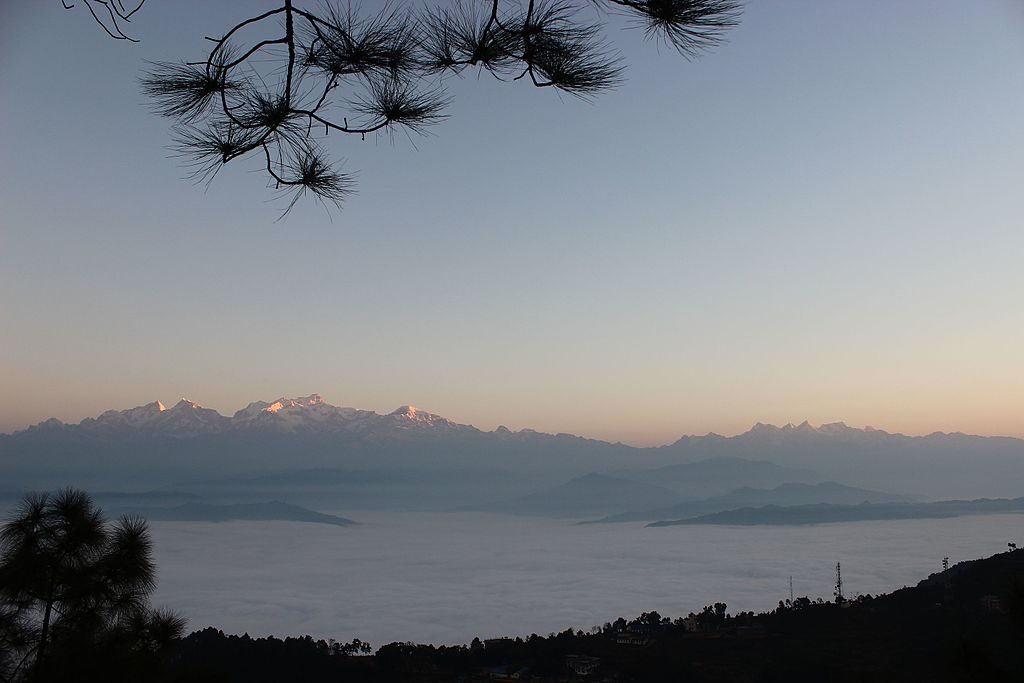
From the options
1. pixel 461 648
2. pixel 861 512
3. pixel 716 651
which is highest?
pixel 716 651

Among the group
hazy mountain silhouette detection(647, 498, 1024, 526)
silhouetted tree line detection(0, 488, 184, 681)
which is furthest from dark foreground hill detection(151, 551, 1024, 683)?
hazy mountain silhouette detection(647, 498, 1024, 526)

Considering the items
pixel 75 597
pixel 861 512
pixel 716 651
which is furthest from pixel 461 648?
pixel 861 512

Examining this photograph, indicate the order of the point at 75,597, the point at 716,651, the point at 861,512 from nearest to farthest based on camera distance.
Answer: the point at 75,597 < the point at 716,651 < the point at 861,512

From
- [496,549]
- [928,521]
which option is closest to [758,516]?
[928,521]

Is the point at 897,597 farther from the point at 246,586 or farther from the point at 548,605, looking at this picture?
the point at 246,586

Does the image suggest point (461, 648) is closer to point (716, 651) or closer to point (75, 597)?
point (716, 651)

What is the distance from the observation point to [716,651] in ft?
75.7

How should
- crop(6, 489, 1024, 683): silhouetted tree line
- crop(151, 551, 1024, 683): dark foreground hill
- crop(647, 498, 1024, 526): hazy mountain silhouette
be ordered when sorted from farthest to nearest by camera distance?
crop(647, 498, 1024, 526): hazy mountain silhouette, crop(151, 551, 1024, 683): dark foreground hill, crop(6, 489, 1024, 683): silhouetted tree line

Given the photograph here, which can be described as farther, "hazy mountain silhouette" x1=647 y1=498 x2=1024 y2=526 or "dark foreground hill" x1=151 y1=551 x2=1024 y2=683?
"hazy mountain silhouette" x1=647 y1=498 x2=1024 y2=526

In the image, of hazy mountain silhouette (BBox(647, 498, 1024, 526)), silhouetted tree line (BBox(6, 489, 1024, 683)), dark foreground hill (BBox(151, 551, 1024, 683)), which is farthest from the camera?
hazy mountain silhouette (BBox(647, 498, 1024, 526))

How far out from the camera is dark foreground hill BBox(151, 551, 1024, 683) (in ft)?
61.8

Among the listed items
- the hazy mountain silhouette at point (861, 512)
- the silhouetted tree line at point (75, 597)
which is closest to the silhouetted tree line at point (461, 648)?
the silhouetted tree line at point (75, 597)

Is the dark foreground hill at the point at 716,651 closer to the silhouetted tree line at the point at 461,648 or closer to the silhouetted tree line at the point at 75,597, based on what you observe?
the silhouetted tree line at the point at 461,648

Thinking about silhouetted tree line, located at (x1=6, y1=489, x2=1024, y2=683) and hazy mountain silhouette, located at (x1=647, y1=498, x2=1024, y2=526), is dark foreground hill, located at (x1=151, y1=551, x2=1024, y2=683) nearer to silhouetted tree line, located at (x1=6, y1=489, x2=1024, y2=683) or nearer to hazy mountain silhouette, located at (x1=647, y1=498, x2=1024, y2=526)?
silhouetted tree line, located at (x1=6, y1=489, x2=1024, y2=683)
